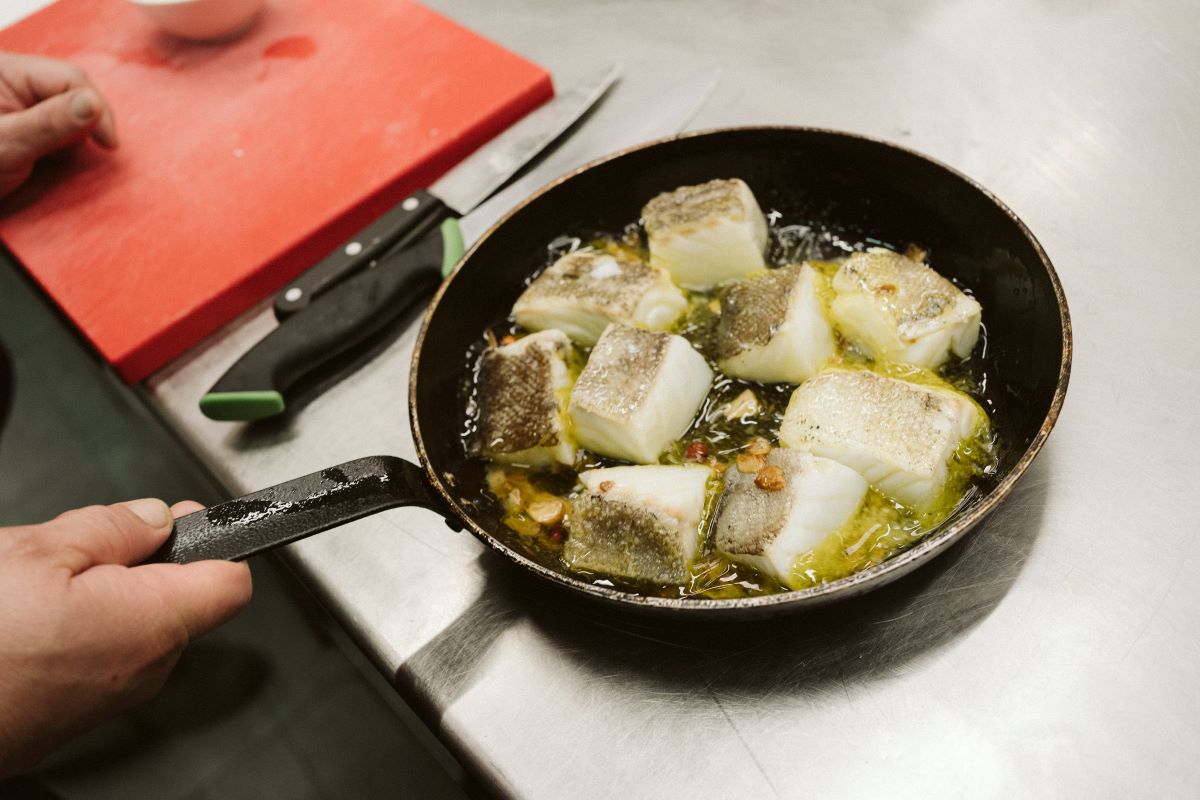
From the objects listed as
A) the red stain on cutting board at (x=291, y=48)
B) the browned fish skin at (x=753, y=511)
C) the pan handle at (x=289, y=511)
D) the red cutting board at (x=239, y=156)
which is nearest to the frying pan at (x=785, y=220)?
the pan handle at (x=289, y=511)

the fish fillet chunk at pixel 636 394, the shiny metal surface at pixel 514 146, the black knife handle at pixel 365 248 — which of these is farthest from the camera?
the shiny metal surface at pixel 514 146

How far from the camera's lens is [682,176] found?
146 cm

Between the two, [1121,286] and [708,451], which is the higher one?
[1121,286]

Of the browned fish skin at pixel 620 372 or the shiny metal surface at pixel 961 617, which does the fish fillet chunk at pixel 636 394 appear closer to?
the browned fish skin at pixel 620 372

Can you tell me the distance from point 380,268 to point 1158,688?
1341 mm

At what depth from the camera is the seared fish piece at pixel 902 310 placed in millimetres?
1159

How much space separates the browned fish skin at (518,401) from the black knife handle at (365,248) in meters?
0.44

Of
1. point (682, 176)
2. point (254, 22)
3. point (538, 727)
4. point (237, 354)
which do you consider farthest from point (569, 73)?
point (538, 727)

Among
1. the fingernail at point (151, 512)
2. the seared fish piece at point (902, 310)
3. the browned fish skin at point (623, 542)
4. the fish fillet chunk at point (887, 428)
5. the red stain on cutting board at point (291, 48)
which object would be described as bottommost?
the fingernail at point (151, 512)

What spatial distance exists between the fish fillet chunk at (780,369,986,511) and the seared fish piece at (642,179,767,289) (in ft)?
0.99

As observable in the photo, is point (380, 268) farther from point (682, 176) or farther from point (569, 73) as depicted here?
point (569, 73)

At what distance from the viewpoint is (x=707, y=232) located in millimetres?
1312

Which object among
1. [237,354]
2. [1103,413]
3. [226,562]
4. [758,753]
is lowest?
[237,354]

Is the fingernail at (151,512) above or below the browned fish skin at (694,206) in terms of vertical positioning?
below
